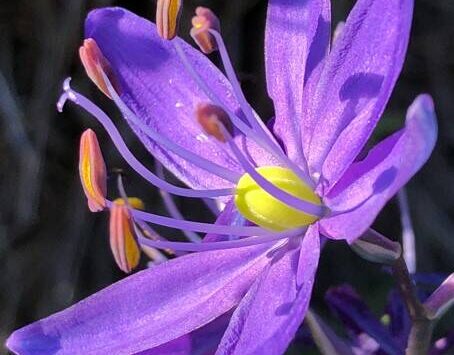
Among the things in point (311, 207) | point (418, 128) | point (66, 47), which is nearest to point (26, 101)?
point (66, 47)

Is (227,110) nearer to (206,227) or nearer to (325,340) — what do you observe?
(206,227)

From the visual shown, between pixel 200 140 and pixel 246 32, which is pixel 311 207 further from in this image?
pixel 246 32

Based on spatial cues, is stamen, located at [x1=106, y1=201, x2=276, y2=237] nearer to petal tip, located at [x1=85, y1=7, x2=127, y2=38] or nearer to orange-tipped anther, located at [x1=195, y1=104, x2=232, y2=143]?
orange-tipped anther, located at [x1=195, y1=104, x2=232, y2=143]

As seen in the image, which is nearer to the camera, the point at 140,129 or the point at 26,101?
the point at 140,129

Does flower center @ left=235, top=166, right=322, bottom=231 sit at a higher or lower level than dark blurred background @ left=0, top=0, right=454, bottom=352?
higher

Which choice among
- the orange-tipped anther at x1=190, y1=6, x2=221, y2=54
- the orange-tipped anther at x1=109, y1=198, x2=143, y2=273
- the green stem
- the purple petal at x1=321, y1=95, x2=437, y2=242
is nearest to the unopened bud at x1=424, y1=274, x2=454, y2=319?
the green stem

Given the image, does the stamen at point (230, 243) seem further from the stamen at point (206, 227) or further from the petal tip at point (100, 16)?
the petal tip at point (100, 16)
